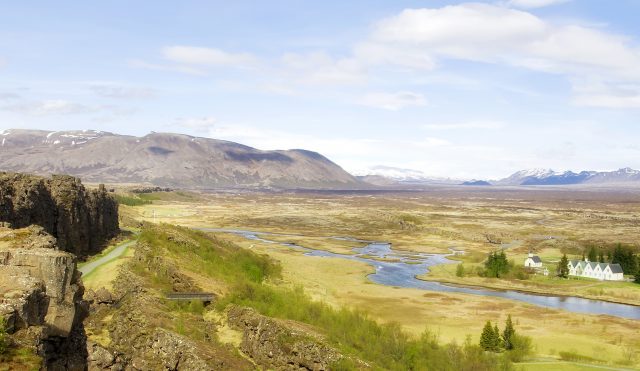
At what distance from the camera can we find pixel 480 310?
8469 cm

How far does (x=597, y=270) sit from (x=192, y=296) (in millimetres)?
108176

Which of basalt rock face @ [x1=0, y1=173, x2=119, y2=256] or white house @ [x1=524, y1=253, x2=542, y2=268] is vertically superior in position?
basalt rock face @ [x1=0, y1=173, x2=119, y2=256]

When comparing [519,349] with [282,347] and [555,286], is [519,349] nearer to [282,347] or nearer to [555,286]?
[282,347]

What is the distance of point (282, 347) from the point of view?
3322 centimetres

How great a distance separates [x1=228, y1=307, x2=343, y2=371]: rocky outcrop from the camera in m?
31.7

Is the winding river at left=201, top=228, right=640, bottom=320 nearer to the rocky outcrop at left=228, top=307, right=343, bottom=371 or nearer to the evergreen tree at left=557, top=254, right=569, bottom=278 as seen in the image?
the evergreen tree at left=557, top=254, right=569, bottom=278

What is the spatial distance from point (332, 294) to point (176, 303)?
5137 cm

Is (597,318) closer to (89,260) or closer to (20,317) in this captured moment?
(89,260)

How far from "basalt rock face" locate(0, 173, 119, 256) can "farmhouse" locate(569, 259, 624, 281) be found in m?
103

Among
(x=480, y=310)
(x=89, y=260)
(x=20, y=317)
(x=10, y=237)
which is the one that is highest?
(x=10, y=237)

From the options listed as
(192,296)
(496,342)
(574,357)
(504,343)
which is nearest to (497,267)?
(574,357)

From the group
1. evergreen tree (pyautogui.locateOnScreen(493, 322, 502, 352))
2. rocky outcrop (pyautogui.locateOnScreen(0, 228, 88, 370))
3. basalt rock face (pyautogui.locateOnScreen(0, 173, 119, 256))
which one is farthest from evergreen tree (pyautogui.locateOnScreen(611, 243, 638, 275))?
rocky outcrop (pyautogui.locateOnScreen(0, 228, 88, 370))

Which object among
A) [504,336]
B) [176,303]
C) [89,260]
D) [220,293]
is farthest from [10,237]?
[504,336]

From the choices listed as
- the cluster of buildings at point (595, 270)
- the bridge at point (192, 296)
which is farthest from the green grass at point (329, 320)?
the cluster of buildings at point (595, 270)
